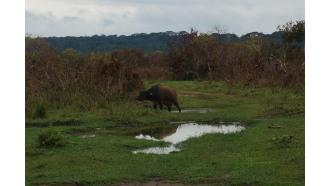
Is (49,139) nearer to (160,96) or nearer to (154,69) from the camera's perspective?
(160,96)

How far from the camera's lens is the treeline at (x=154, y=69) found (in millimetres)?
17641

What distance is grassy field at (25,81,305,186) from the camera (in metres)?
7.80

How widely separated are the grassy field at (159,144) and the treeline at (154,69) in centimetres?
105

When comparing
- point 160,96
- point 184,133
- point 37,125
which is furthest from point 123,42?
point 184,133

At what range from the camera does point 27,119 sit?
48.7 ft

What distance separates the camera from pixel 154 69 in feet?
132

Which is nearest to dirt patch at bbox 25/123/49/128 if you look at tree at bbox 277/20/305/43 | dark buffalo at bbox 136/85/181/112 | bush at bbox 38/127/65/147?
bush at bbox 38/127/65/147

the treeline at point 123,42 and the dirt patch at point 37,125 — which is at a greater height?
the treeline at point 123,42

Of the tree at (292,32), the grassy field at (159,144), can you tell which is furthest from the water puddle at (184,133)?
the tree at (292,32)

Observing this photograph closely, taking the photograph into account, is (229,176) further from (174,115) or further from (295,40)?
(295,40)

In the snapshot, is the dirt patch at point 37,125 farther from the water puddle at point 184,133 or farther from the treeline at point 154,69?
the water puddle at point 184,133

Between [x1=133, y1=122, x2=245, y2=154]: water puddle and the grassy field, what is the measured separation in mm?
309

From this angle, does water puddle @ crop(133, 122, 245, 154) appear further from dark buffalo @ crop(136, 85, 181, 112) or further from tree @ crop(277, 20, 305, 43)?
tree @ crop(277, 20, 305, 43)

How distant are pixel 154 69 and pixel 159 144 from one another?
1153 inches
